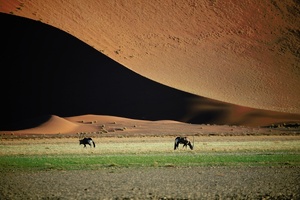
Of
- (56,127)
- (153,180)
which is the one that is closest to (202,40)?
(56,127)

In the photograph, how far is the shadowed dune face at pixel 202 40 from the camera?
56125 mm

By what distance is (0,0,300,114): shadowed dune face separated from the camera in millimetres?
56125

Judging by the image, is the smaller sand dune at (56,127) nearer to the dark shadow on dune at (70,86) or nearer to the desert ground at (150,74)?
the desert ground at (150,74)

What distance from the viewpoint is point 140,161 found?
2177 cm

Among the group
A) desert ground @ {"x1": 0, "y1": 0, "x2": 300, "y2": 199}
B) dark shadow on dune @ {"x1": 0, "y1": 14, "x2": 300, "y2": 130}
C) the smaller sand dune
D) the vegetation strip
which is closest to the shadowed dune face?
desert ground @ {"x1": 0, "y1": 0, "x2": 300, "y2": 199}

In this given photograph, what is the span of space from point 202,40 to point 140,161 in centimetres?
4327

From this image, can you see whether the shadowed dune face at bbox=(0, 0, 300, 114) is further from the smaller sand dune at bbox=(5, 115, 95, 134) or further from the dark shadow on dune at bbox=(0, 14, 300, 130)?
the smaller sand dune at bbox=(5, 115, 95, 134)

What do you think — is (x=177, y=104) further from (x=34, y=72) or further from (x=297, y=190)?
(x=297, y=190)

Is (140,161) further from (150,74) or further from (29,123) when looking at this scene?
(150,74)

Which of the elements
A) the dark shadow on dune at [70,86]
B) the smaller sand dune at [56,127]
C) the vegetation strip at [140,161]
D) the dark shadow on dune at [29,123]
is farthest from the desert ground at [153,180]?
the dark shadow on dune at [70,86]

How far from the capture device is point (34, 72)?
54000 mm

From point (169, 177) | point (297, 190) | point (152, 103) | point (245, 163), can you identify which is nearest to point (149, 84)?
point (152, 103)

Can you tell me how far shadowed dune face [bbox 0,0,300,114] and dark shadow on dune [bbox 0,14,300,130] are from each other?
1.93m

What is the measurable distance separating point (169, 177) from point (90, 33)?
4597 cm
